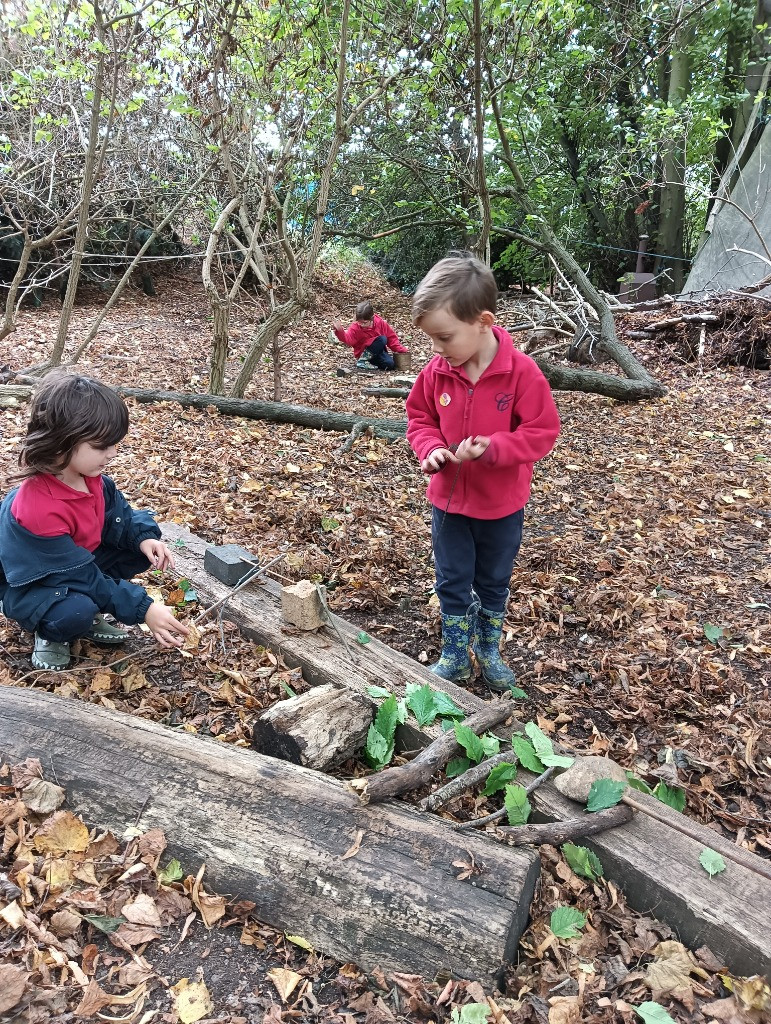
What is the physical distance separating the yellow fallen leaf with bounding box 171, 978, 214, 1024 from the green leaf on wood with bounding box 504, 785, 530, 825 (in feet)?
2.96

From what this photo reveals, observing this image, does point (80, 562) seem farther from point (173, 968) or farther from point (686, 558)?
point (686, 558)

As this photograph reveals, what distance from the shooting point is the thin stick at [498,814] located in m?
1.82

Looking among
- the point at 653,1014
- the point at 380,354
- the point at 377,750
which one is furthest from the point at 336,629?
the point at 380,354

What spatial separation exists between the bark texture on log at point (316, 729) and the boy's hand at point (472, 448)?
89 cm

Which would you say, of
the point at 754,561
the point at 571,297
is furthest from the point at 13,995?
the point at 571,297

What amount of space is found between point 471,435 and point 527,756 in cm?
112

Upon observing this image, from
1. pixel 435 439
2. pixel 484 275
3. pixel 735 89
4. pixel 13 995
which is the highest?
pixel 735 89

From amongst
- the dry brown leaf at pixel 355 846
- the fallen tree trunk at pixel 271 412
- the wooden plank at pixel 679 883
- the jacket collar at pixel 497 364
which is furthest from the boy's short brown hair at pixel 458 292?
the fallen tree trunk at pixel 271 412

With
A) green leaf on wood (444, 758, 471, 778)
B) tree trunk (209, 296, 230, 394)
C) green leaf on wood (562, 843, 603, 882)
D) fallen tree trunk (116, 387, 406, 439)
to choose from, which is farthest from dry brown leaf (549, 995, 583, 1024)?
tree trunk (209, 296, 230, 394)

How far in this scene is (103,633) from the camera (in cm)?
265

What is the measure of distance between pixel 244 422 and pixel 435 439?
3902mm

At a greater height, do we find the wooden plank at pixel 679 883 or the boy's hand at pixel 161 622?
the boy's hand at pixel 161 622

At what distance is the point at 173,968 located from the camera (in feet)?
5.06

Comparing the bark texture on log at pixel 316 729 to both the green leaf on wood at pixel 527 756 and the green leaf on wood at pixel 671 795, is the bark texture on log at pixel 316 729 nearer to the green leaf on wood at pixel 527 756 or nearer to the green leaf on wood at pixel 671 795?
the green leaf on wood at pixel 527 756
